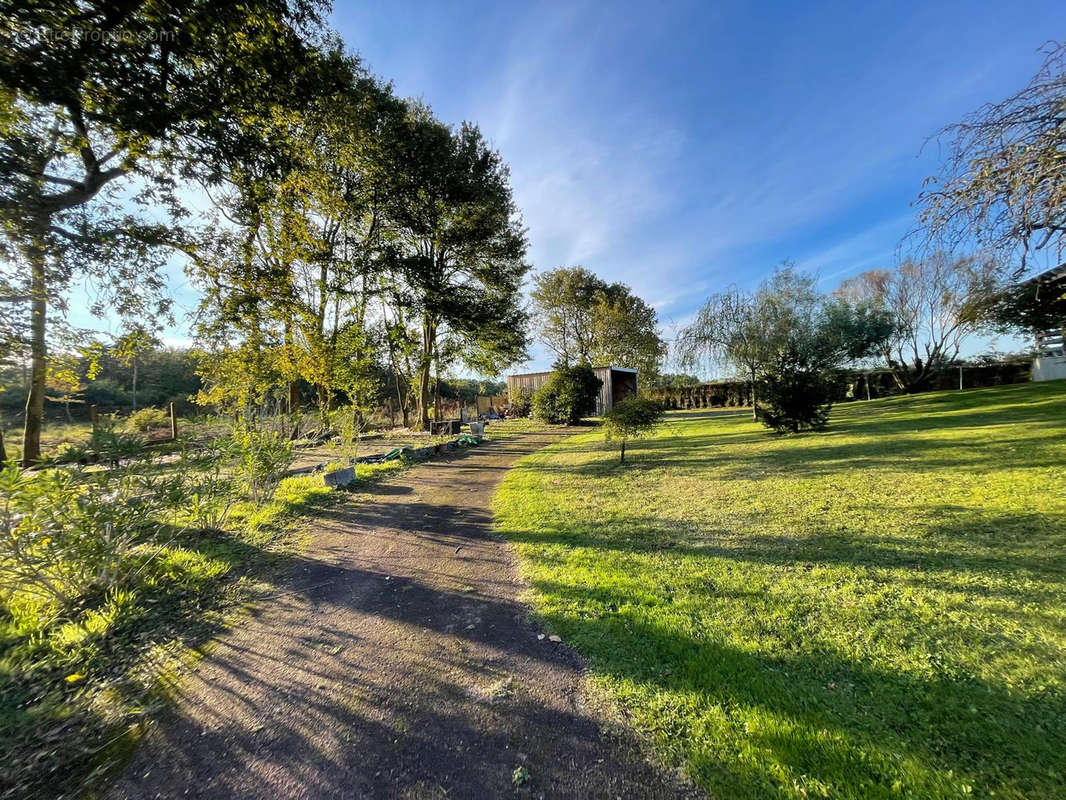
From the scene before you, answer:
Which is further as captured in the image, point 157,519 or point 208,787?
point 157,519

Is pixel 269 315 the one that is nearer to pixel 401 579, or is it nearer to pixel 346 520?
pixel 346 520

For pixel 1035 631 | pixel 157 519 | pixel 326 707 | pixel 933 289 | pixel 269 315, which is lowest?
pixel 326 707

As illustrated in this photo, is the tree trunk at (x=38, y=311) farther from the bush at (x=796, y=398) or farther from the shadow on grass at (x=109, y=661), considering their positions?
the bush at (x=796, y=398)

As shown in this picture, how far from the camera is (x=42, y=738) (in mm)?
1930

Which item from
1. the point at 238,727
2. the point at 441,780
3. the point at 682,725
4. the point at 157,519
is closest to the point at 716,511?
the point at 682,725

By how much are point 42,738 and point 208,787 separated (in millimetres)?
1129

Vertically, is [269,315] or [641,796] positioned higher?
[269,315]

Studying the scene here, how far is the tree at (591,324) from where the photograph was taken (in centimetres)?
2430

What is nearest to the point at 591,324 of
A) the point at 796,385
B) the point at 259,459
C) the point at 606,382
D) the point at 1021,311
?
the point at 606,382

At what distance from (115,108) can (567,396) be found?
14352 mm

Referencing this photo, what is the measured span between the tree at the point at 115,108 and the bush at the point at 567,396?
12987 mm

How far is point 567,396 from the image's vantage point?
655 inches

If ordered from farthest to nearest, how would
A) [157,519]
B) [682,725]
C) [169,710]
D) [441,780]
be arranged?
[157,519] < [169,710] < [682,725] < [441,780]

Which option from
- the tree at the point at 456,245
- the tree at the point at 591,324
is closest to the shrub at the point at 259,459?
the tree at the point at 456,245
